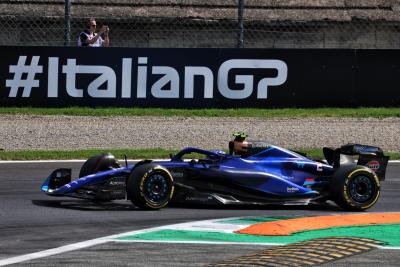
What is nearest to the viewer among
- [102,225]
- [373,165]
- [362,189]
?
[102,225]

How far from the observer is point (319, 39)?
25812 mm

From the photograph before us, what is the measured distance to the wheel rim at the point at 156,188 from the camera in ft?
40.1

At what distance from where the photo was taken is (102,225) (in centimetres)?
1120

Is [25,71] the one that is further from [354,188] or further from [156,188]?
[354,188]

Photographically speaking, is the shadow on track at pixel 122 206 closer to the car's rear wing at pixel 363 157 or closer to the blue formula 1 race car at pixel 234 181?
the blue formula 1 race car at pixel 234 181

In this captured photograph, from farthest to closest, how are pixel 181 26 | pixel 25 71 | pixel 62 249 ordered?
1. pixel 181 26
2. pixel 25 71
3. pixel 62 249

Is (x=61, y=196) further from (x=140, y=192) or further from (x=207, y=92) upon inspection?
(x=207, y=92)

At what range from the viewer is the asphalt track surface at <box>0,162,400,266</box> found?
30.6 ft

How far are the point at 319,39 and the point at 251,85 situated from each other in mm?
4957

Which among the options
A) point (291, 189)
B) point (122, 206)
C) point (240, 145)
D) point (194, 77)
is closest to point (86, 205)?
point (122, 206)

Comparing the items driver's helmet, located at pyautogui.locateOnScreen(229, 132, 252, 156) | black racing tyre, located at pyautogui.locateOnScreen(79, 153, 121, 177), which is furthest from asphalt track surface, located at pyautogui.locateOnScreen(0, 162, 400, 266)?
driver's helmet, located at pyautogui.locateOnScreen(229, 132, 252, 156)

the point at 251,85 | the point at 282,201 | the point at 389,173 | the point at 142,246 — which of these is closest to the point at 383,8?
the point at 251,85

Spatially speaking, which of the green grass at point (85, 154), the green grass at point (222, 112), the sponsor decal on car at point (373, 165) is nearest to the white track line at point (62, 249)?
the sponsor decal on car at point (373, 165)

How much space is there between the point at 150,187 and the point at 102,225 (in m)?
1.18
